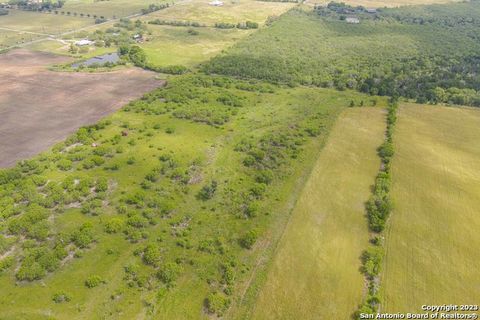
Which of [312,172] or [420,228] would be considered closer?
[420,228]

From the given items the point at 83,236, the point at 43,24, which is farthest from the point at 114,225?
the point at 43,24

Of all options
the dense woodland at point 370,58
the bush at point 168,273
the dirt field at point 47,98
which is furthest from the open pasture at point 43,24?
the bush at point 168,273

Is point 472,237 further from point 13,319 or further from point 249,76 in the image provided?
point 249,76

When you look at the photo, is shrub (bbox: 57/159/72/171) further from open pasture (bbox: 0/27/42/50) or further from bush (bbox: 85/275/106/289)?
open pasture (bbox: 0/27/42/50)

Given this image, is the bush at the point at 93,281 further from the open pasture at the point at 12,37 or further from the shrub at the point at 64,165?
the open pasture at the point at 12,37

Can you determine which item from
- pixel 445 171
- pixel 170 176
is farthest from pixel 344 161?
pixel 170 176

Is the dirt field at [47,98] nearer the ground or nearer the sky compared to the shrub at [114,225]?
nearer the sky
